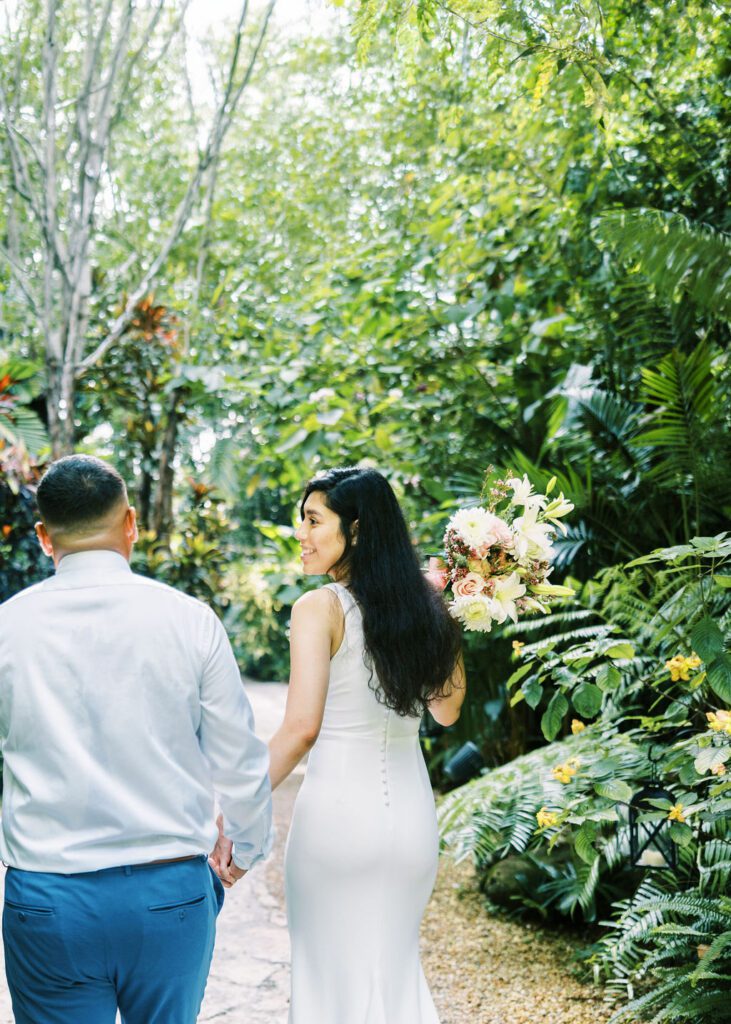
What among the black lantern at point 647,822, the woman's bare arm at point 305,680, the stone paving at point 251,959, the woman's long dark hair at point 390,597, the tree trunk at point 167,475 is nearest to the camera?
the woman's bare arm at point 305,680

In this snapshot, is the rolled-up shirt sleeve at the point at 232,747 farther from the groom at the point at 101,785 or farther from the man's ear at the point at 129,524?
the man's ear at the point at 129,524

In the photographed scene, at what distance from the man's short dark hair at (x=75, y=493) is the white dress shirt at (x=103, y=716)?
Answer: 0.27 ft

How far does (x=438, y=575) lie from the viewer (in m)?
2.74

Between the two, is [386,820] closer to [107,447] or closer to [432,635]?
[432,635]

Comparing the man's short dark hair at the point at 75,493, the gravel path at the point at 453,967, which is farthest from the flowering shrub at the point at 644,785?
the man's short dark hair at the point at 75,493

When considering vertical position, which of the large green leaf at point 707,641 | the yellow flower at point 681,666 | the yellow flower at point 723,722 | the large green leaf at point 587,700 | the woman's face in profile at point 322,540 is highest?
the woman's face in profile at point 322,540

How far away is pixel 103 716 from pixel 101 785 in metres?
0.13

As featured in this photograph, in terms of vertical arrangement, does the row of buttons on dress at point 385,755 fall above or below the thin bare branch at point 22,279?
below

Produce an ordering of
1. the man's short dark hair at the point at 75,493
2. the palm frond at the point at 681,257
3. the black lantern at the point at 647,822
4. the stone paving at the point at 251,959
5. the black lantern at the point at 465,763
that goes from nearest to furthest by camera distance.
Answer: the man's short dark hair at the point at 75,493 < the black lantern at the point at 647,822 < the palm frond at the point at 681,257 < the stone paving at the point at 251,959 < the black lantern at the point at 465,763

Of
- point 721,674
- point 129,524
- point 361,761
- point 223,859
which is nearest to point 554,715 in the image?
point 721,674

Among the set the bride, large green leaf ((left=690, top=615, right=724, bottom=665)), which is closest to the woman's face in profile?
the bride

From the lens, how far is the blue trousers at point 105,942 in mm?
1790

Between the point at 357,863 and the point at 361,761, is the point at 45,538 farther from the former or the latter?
the point at 357,863

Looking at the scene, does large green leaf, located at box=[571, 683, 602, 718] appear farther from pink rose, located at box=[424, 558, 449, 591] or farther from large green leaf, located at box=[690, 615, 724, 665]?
pink rose, located at box=[424, 558, 449, 591]
